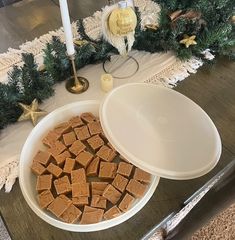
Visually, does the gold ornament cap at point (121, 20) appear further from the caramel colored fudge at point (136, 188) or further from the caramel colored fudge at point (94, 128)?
the caramel colored fudge at point (136, 188)

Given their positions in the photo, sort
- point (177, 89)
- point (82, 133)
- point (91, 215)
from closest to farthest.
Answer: point (91, 215) → point (82, 133) → point (177, 89)

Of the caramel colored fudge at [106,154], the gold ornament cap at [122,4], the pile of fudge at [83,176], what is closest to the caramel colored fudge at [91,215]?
the pile of fudge at [83,176]

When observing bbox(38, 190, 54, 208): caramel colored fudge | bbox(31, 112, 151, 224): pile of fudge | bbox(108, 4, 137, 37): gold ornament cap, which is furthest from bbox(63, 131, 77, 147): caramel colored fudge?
bbox(108, 4, 137, 37): gold ornament cap

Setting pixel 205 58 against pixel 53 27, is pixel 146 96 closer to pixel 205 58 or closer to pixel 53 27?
pixel 205 58

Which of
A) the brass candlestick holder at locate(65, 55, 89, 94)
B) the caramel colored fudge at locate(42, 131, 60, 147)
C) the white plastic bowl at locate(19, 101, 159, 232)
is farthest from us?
the brass candlestick holder at locate(65, 55, 89, 94)

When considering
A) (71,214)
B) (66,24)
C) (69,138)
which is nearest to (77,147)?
(69,138)

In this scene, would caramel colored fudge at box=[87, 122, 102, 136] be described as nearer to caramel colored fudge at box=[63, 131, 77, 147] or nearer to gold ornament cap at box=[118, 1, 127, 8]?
caramel colored fudge at box=[63, 131, 77, 147]

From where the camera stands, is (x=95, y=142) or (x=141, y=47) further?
(x=141, y=47)

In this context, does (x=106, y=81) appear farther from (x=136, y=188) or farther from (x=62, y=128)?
(x=136, y=188)
